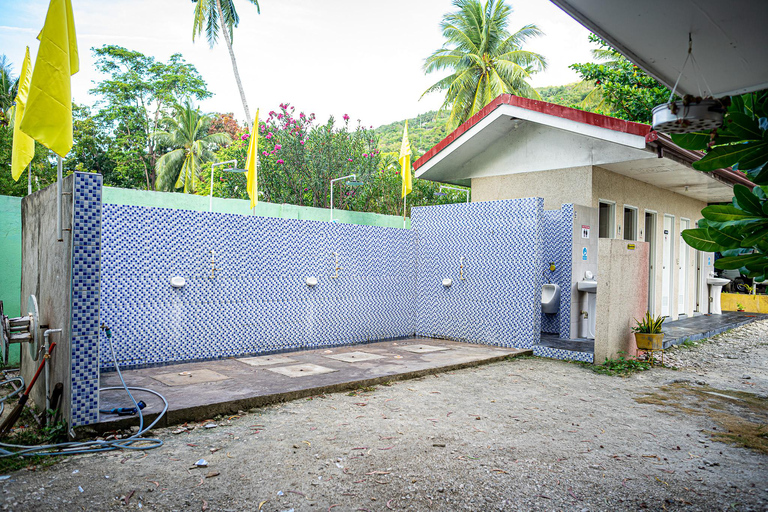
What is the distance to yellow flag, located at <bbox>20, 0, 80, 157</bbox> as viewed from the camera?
3707 mm

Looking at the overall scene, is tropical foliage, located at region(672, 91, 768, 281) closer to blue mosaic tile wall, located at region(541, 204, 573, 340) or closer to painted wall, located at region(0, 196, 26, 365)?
blue mosaic tile wall, located at region(541, 204, 573, 340)

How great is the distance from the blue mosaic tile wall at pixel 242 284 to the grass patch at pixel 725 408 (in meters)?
4.87

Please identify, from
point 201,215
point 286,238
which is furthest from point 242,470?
point 286,238

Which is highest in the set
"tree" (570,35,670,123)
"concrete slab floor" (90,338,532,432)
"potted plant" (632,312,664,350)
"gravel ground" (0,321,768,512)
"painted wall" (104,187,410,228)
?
"tree" (570,35,670,123)

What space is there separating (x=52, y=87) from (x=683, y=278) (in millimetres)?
14506

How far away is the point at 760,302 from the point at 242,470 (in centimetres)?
1718

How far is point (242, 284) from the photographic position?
7.68 metres

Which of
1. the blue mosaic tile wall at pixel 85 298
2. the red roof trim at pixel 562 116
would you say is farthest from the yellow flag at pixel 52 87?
the red roof trim at pixel 562 116

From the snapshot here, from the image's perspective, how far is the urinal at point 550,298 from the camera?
936cm

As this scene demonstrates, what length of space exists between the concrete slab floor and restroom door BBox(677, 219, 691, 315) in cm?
739

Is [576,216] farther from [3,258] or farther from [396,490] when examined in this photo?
[3,258]

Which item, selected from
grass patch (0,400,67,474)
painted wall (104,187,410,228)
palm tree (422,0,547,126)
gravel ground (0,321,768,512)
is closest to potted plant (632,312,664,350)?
gravel ground (0,321,768,512)

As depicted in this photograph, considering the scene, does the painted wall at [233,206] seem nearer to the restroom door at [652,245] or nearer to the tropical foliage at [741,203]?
the restroom door at [652,245]

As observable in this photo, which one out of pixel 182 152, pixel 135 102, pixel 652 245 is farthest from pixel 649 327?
pixel 135 102
